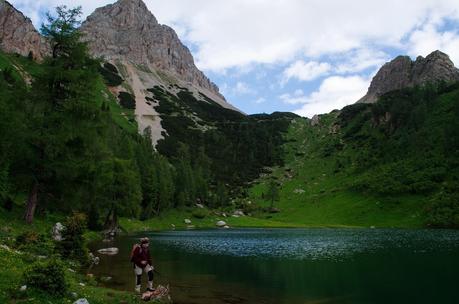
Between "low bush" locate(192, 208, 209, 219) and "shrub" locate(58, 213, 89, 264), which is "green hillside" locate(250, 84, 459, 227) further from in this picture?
"shrub" locate(58, 213, 89, 264)

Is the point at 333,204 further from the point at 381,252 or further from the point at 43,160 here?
the point at 43,160

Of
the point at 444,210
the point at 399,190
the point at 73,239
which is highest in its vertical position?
the point at 399,190

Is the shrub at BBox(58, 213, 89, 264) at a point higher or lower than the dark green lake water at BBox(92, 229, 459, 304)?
higher

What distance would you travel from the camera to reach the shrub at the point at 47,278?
57.6 feet

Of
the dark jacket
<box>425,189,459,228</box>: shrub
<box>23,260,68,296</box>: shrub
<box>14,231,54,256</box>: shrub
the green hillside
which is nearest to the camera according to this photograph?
<box>23,260,68,296</box>: shrub

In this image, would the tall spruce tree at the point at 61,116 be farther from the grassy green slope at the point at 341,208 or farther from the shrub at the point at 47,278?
the grassy green slope at the point at 341,208

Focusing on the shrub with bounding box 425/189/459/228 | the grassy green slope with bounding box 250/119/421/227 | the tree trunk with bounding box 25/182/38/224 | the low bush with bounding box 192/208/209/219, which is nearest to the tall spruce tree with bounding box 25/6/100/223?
the tree trunk with bounding box 25/182/38/224

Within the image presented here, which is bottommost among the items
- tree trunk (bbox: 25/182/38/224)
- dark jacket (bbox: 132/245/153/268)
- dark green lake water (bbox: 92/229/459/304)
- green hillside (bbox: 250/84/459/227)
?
dark green lake water (bbox: 92/229/459/304)

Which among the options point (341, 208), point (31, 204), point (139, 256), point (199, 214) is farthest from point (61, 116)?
point (341, 208)

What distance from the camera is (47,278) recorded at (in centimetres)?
1769

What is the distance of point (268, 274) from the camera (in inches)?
1469

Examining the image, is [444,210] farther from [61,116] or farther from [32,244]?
[32,244]

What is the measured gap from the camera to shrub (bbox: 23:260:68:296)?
17547 millimetres

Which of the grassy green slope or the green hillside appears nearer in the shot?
the green hillside
